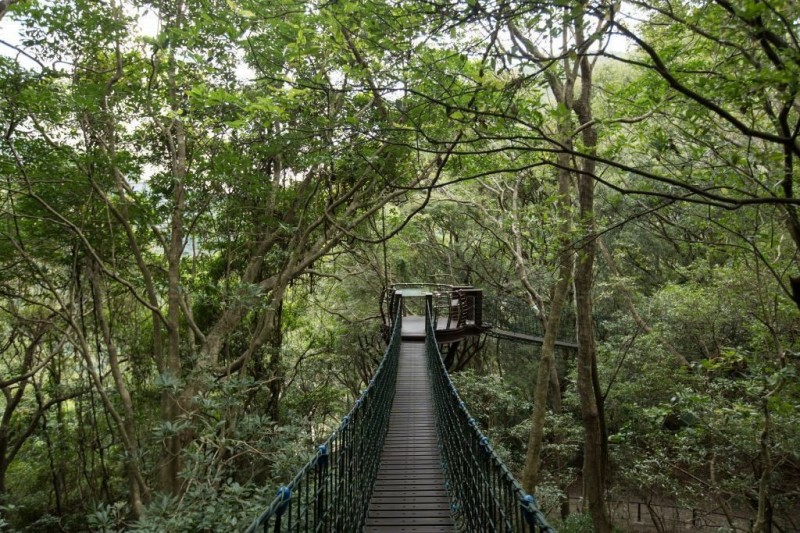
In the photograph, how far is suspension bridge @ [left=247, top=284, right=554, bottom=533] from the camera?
2.30 metres

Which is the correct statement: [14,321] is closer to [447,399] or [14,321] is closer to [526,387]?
[447,399]

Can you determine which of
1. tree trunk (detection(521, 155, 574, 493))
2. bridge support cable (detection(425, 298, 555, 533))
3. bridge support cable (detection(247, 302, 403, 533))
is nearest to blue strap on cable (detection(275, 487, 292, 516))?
bridge support cable (detection(247, 302, 403, 533))

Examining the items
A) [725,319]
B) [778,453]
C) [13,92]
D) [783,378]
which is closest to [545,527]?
[783,378]

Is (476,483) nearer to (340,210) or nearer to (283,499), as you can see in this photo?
(283,499)

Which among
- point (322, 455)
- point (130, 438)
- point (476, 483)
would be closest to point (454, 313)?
point (130, 438)

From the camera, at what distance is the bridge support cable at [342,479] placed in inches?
82.3

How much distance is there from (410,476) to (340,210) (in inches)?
259

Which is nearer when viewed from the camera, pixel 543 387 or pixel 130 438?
pixel 130 438

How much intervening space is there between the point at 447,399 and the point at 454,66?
3.47m

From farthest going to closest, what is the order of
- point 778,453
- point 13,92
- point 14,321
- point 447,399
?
point 14,321, point 778,453, point 13,92, point 447,399

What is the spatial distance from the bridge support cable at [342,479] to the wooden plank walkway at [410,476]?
14cm

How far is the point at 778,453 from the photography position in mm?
8414

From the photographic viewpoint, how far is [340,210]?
1022 cm

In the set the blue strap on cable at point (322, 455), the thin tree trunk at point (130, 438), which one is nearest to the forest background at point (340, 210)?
the thin tree trunk at point (130, 438)
